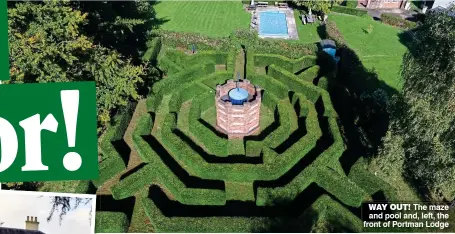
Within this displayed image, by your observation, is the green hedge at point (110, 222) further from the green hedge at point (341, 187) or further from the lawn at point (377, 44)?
the lawn at point (377, 44)

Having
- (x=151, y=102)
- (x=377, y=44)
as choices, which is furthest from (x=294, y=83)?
(x=377, y=44)

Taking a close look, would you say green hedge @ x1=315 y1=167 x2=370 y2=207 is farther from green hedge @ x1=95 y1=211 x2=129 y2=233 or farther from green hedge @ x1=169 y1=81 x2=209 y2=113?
green hedge @ x1=169 y1=81 x2=209 y2=113

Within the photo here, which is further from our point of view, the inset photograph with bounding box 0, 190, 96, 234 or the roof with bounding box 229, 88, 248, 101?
the roof with bounding box 229, 88, 248, 101

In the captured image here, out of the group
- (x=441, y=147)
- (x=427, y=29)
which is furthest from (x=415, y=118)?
(x=427, y=29)

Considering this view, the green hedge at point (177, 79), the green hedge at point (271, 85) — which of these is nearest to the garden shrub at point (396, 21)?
the green hedge at point (271, 85)

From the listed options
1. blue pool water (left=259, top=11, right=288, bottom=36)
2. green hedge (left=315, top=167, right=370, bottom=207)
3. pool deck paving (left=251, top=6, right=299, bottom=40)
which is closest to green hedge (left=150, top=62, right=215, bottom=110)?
pool deck paving (left=251, top=6, right=299, bottom=40)

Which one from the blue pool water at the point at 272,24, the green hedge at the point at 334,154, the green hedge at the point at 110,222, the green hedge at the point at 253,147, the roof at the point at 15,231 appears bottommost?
the green hedge at the point at 110,222
